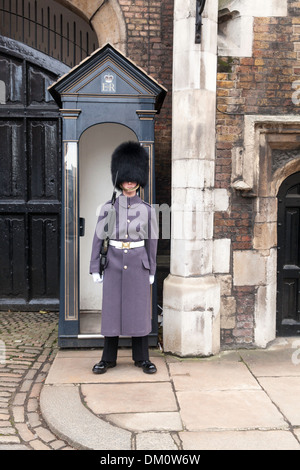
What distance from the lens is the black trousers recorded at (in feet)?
14.8

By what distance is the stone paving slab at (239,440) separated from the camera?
10.4ft

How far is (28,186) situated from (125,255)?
2635mm

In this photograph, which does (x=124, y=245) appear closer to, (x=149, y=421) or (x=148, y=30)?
(x=149, y=421)

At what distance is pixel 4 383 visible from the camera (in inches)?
170

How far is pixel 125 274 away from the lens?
439 cm

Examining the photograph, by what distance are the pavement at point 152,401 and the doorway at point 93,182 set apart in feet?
2.65

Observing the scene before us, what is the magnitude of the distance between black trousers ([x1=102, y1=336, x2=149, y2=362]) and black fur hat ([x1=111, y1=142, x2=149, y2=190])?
4.36 ft

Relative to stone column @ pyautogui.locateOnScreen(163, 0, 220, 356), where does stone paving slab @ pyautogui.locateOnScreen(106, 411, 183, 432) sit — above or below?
below

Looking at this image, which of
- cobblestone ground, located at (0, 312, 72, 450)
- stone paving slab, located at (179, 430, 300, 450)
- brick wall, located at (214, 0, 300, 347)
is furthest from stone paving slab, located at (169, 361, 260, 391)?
brick wall, located at (214, 0, 300, 347)

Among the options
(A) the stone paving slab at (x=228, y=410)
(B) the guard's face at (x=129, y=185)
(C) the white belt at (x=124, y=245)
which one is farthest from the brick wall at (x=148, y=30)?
(A) the stone paving slab at (x=228, y=410)

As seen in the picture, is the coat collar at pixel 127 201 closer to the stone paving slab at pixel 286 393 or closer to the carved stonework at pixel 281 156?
the carved stonework at pixel 281 156

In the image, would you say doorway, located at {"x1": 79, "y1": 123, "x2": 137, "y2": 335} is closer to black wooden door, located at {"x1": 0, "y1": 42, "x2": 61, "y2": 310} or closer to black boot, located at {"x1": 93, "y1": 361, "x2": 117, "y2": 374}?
black wooden door, located at {"x1": 0, "y1": 42, "x2": 61, "y2": 310}

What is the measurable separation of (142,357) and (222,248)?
1328 mm

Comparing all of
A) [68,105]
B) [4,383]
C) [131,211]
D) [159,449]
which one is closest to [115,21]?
[68,105]
